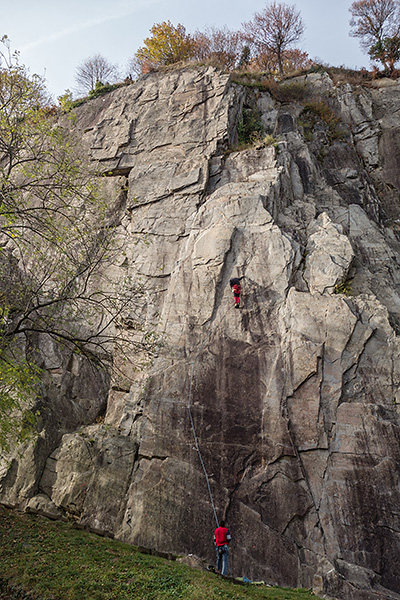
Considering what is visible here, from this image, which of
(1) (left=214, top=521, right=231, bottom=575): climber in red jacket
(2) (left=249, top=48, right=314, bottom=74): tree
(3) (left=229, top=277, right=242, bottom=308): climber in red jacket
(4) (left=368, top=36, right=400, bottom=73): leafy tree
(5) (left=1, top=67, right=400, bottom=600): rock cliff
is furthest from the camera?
(2) (left=249, top=48, right=314, bottom=74): tree

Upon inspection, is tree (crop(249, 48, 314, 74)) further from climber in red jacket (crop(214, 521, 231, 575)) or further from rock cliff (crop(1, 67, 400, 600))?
climber in red jacket (crop(214, 521, 231, 575))

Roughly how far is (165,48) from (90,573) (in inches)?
1433

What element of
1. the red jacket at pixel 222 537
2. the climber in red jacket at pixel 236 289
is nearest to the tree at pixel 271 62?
the climber in red jacket at pixel 236 289

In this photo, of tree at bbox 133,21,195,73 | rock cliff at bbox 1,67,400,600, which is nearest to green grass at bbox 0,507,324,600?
rock cliff at bbox 1,67,400,600

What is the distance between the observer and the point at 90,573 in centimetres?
805

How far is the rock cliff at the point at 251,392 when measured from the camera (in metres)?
11.5

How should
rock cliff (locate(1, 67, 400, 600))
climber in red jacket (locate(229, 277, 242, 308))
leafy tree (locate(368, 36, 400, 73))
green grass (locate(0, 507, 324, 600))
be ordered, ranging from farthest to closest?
1. leafy tree (locate(368, 36, 400, 73))
2. climber in red jacket (locate(229, 277, 242, 308))
3. rock cliff (locate(1, 67, 400, 600))
4. green grass (locate(0, 507, 324, 600))

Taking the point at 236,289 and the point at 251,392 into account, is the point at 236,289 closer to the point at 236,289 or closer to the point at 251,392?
the point at 236,289

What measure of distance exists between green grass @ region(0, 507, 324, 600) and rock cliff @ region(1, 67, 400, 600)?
2.21 m

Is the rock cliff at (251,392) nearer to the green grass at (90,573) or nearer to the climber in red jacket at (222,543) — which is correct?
the climber in red jacket at (222,543)

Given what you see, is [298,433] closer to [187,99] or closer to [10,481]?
[10,481]

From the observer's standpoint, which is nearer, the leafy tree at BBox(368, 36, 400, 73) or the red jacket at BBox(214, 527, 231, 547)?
the red jacket at BBox(214, 527, 231, 547)

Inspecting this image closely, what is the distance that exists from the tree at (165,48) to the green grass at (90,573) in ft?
107

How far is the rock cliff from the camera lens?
37.8 feet
